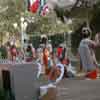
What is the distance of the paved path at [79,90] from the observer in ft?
32.8

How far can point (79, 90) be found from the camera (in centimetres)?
1116

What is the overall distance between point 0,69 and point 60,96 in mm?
2985

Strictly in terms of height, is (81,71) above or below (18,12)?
below

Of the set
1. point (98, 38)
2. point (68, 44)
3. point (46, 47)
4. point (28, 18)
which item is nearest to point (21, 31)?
point (28, 18)

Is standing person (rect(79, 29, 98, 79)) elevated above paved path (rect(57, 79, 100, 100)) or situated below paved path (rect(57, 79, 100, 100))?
above

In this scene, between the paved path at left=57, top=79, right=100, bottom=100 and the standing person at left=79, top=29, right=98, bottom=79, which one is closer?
the paved path at left=57, top=79, right=100, bottom=100

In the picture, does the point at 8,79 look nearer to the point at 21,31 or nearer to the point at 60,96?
the point at 60,96

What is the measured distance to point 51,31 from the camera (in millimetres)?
39375

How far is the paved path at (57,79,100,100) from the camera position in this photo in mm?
10002

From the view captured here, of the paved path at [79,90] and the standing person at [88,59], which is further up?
the standing person at [88,59]

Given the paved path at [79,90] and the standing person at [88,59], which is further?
the standing person at [88,59]

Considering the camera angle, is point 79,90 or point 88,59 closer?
point 79,90

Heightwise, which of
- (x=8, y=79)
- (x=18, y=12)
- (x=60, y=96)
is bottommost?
(x=60, y=96)

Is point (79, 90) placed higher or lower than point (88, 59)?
lower
